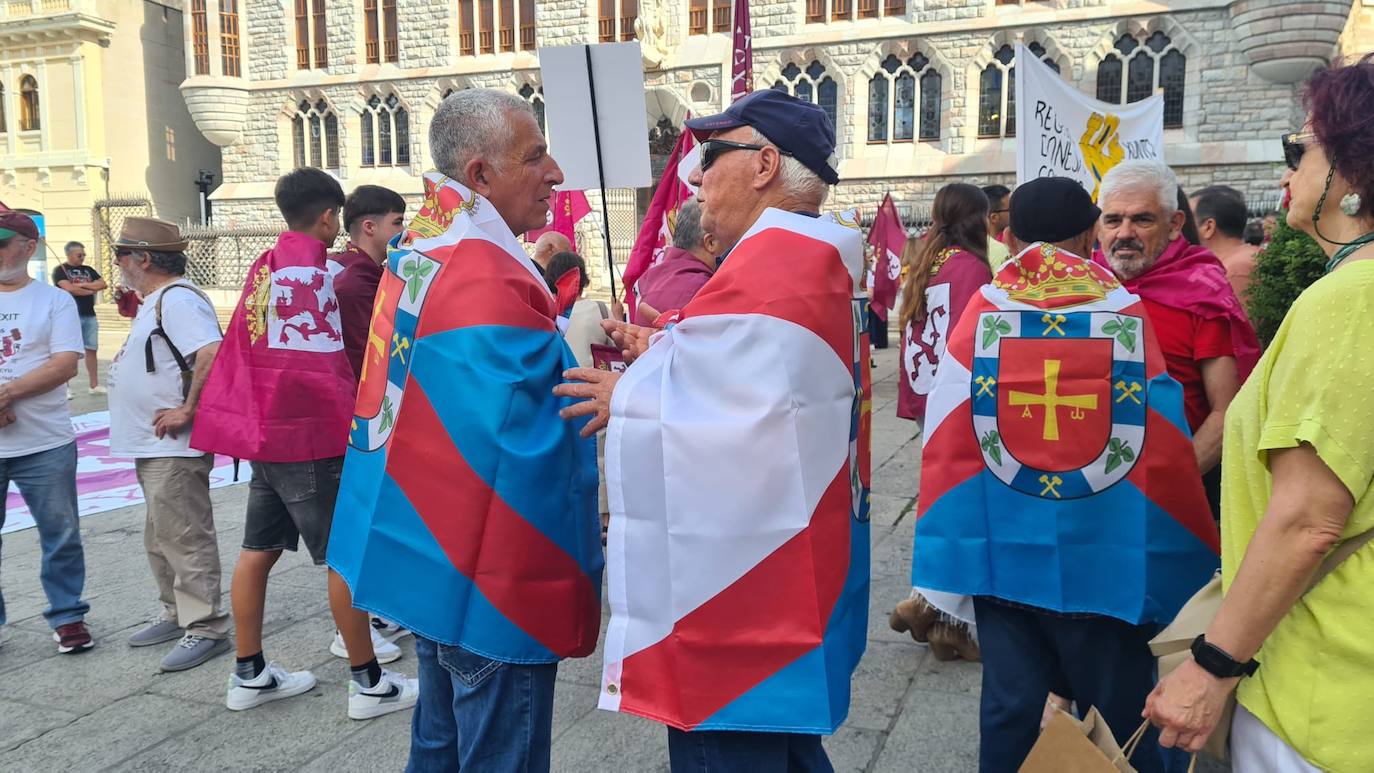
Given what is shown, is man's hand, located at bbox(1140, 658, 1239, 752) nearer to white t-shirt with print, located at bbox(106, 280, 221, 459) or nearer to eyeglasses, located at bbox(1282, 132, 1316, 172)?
eyeglasses, located at bbox(1282, 132, 1316, 172)

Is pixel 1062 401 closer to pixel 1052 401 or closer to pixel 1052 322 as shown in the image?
pixel 1052 401

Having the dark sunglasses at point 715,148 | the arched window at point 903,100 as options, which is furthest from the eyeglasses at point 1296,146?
the arched window at point 903,100

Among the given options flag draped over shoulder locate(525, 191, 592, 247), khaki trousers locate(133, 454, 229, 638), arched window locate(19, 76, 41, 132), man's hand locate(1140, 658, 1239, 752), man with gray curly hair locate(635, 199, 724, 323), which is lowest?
khaki trousers locate(133, 454, 229, 638)

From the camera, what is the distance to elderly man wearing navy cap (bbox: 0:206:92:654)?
427 cm

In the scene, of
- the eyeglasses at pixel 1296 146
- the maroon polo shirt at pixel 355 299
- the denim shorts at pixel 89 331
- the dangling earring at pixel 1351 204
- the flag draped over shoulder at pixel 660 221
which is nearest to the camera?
the dangling earring at pixel 1351 204

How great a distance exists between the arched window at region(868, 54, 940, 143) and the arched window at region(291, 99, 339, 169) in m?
17.9

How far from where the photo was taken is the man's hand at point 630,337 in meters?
1.98

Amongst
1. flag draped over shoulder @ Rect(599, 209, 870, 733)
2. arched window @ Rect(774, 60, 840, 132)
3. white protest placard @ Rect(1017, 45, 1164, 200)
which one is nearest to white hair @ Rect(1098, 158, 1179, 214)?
flag draped over shoulder @ Rect(599, 209, 870, 733)

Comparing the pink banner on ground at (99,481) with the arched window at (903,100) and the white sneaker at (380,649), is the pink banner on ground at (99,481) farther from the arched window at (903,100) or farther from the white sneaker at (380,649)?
the arched window at (903,100)

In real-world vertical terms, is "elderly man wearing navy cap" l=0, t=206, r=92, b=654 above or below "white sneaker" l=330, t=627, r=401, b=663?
above

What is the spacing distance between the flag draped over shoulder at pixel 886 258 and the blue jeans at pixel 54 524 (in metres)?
8.71

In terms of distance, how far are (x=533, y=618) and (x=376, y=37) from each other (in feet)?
106

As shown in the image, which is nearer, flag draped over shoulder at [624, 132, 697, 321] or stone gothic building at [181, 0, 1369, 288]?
flag draped over shoulder at [624, 132, 697, 321]

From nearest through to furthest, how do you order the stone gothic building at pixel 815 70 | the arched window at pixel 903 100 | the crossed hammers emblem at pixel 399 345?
the crossed hammers emblem at pixel 399 345
the stone gothic building at pixel 815 70
the arched window at pixel 903 100
